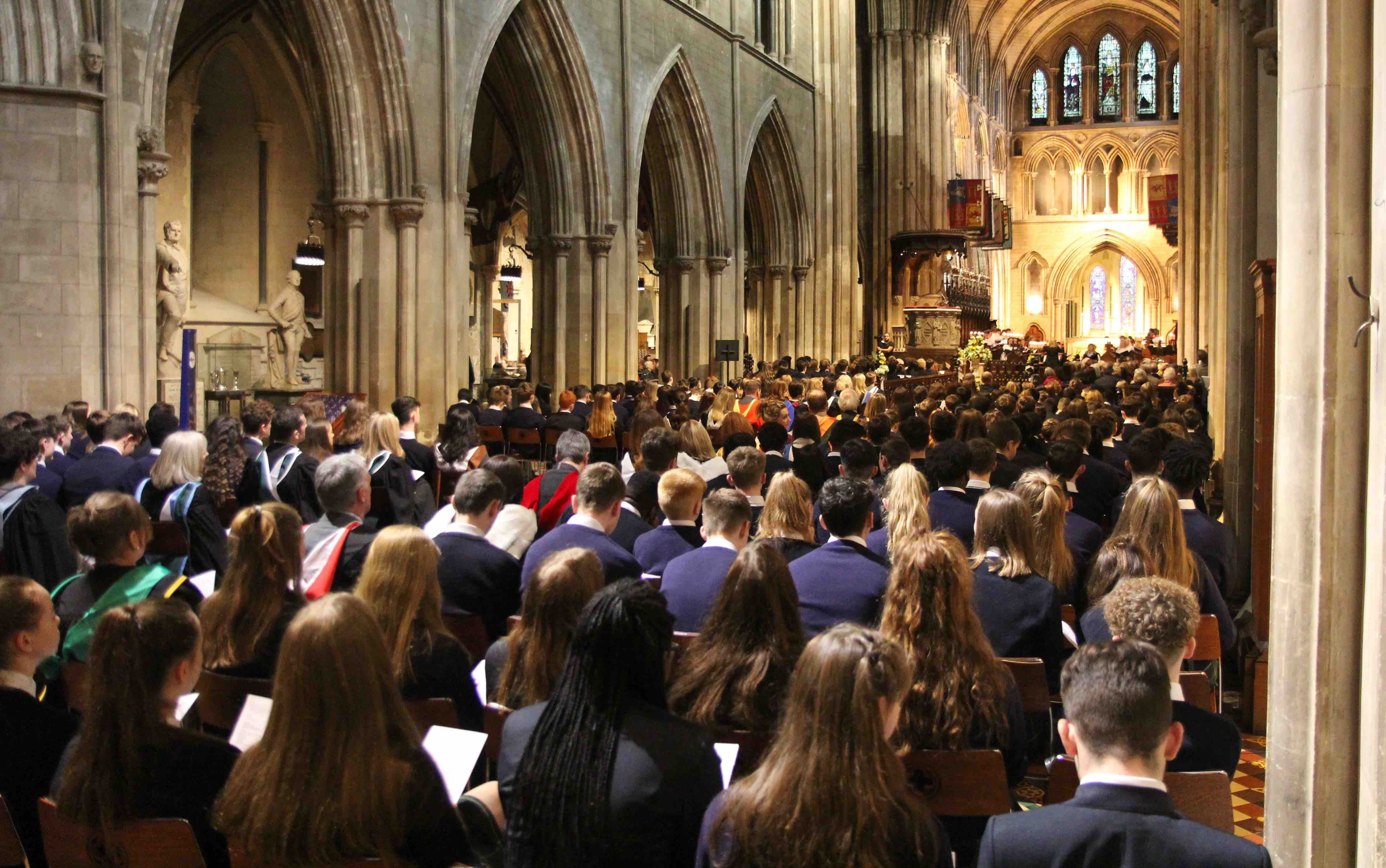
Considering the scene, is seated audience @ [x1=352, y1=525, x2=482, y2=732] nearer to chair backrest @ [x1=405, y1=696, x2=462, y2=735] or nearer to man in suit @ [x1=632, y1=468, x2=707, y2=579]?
chair backrest @ [x1=405, y1=696, x2=462, y2=735]

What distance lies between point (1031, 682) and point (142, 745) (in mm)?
2591

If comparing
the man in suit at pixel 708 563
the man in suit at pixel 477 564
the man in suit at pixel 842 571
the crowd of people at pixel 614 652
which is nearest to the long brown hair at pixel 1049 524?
the crowd of people at pixel 614 652

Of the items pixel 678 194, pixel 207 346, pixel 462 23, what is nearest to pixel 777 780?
pixel 462 23

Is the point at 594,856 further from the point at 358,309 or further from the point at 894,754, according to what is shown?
the point at 358,309

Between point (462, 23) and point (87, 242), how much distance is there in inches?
261

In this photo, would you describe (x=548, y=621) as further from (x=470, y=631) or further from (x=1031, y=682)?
(x=1031, y=682)

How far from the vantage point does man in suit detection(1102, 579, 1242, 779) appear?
11.2 feet

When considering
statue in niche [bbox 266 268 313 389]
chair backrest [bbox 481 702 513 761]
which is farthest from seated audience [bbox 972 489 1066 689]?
statue in niche [bbox 266 268 313 389]

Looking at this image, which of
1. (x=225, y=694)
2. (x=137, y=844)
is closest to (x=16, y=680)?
(x=225, y=694)

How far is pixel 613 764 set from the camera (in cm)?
262

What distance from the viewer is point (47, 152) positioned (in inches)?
413

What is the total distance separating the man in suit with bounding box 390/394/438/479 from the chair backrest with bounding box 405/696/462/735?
4.69 m

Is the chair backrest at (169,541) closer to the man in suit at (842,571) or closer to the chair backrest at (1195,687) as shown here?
the man in suit at (842,571)

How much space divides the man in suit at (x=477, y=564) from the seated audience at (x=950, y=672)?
180cm
